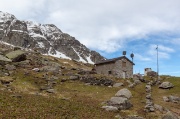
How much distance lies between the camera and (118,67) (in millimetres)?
76688

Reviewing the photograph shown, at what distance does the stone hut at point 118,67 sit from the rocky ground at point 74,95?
10.9m

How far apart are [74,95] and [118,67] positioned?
3347cm

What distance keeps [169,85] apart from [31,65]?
34792mm

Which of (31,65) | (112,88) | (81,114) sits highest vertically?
(31,65)

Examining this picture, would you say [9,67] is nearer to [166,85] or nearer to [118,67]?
[118,67]

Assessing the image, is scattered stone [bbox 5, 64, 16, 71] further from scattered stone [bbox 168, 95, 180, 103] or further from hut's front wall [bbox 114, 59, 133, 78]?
scattered stone [bbox 168, 95, 180, 103]

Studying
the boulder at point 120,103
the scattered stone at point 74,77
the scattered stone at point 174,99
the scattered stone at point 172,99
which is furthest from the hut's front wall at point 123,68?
the boulder at point 120,103

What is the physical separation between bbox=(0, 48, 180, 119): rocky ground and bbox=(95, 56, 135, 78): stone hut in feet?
35.7

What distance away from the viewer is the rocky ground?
31359 millimetres

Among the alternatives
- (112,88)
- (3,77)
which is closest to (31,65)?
(3,77)

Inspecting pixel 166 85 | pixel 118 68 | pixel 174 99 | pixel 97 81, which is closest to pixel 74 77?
pixel 97 81

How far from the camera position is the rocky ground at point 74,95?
31.4m

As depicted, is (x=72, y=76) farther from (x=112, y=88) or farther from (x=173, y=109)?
(x=173, y=109)

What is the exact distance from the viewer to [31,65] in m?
66.4
